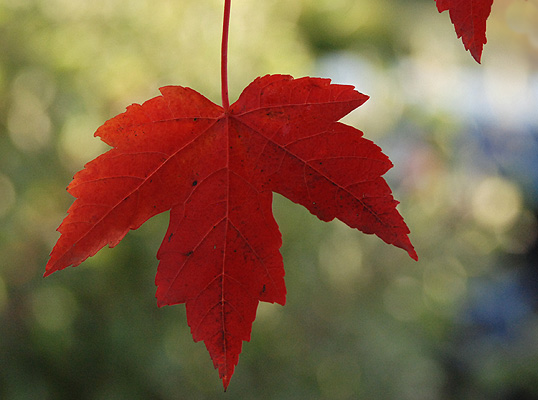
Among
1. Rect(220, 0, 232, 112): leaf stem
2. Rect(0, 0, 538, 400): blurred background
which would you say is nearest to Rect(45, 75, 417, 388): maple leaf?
Rect(220, 0, 232, 112): leaf stem

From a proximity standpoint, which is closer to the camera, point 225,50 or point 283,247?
point 225,50

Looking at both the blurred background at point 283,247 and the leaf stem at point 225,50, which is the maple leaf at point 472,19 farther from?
the blurred background at point 283,247

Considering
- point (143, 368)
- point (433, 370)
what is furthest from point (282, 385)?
point (433, 370)

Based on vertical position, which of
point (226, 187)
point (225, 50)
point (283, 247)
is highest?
point (225, 50)

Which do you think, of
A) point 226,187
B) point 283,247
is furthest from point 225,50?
point 283,247

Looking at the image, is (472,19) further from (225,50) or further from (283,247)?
(283,247)

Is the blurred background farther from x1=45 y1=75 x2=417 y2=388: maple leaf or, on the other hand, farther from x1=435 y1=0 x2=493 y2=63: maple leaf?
Answer: x1=435 y1=0 x2=493 y2=63: maple leaf
